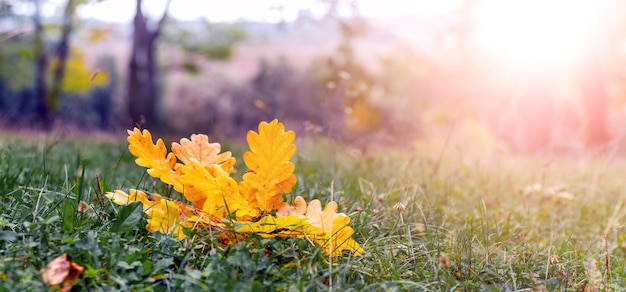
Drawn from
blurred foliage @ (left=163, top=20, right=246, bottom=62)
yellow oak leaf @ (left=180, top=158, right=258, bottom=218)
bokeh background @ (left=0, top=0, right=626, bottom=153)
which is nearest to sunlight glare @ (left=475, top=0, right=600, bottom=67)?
bokeh background @ (left=0, top=0, right=626, bottom=153)

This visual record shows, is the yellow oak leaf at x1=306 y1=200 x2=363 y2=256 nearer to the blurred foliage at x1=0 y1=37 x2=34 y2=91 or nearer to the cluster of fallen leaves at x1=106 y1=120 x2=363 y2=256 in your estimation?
the cluster of fallen leaves at x1=106 y1=120 x2=363 y2=256

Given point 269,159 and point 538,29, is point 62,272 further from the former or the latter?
point 538,29

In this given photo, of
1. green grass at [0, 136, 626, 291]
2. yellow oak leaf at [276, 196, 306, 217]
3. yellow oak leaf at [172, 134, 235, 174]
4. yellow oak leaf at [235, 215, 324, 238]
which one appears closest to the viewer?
green grass at [0, 136, 626, 291]

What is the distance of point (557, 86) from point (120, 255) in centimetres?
2217

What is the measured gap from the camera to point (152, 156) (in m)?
1.89

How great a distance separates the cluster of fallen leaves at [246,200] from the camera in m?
1.79

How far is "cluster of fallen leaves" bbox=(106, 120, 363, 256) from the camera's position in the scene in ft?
5.86

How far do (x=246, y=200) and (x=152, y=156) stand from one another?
35 centimetres

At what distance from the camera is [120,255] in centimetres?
159

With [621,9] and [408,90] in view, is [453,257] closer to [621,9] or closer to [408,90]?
[621,9]

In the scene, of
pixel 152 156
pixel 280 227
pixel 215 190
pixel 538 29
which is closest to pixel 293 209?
pixel 280 227

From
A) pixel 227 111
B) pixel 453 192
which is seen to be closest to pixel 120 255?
pixel 453 192

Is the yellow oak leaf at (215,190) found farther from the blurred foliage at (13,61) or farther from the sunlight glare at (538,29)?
the blurred foliage at (13,61)

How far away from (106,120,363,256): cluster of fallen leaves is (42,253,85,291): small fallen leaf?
0.32 m
